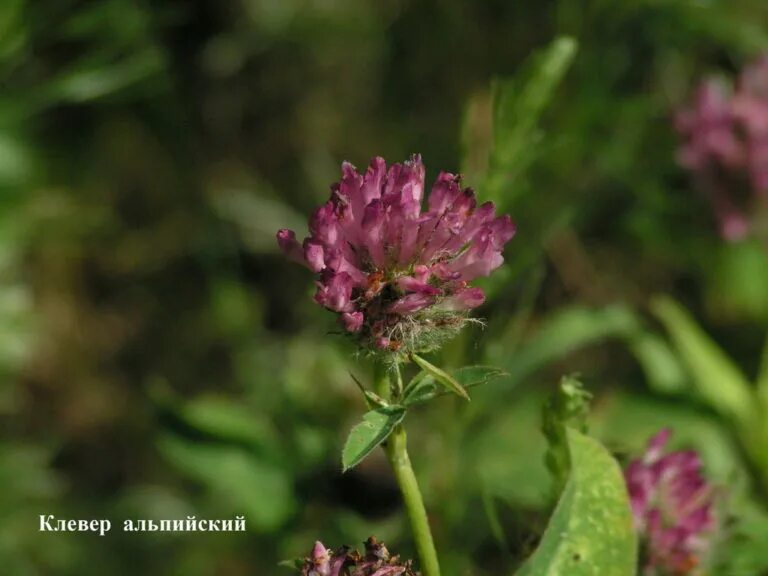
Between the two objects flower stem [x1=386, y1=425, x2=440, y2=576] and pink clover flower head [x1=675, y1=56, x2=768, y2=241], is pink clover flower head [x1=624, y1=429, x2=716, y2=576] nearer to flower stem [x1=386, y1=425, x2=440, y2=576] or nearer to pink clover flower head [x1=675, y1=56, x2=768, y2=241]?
flower stem [x1=386, y1=425, x2=440, y2=576]

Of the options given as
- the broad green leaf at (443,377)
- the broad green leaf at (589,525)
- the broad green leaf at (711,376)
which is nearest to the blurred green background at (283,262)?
the broad green leaf at (711,376)

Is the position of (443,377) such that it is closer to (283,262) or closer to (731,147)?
(731,147)

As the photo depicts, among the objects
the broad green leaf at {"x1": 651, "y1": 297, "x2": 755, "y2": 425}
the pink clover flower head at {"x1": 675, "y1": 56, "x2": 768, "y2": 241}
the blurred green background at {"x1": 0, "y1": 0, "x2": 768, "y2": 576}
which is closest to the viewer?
the blurred green background at {"x1": 0, "y1": 0, "x2": 768, "y2": 576}

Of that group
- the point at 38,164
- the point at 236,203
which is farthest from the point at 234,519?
the point at 38,164

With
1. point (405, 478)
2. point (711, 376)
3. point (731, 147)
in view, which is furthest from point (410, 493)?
point (731, 147)

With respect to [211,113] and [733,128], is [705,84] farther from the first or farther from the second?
[211,113]

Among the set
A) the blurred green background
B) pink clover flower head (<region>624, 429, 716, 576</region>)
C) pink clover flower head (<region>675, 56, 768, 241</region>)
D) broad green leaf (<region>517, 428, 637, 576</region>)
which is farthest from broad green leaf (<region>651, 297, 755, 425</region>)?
broad green leaf (<region>517, 428, 637, 576</region>)
